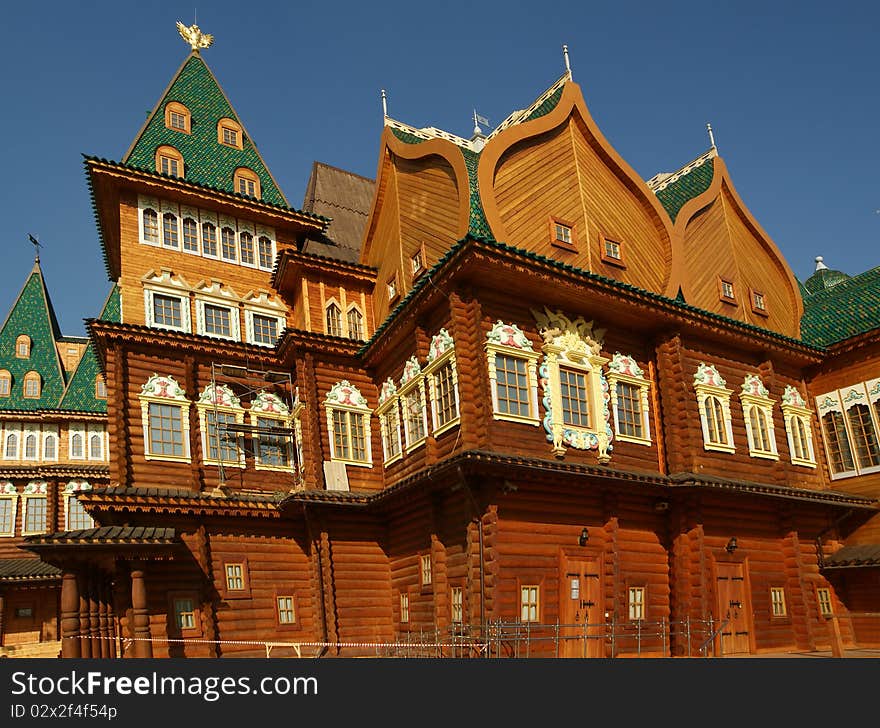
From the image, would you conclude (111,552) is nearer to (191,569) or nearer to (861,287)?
(191,569)

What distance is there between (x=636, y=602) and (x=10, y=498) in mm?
32039

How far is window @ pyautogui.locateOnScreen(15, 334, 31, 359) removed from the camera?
4109 cm

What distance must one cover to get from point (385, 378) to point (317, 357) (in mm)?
2176

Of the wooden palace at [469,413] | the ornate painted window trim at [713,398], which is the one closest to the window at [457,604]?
the wooden palace at [469,413]

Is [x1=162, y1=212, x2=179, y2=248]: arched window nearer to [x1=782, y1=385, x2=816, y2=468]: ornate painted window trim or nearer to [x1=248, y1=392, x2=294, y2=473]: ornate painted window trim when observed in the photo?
[x1=248, y1=392, x2=294, y2=473]: ornate painted window trim

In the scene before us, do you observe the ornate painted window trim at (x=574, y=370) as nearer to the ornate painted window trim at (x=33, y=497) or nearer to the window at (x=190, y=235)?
the window at (x=190, y=235)

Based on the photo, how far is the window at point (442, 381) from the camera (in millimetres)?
17781

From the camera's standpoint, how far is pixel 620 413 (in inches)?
777

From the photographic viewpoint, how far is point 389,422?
22.2 m

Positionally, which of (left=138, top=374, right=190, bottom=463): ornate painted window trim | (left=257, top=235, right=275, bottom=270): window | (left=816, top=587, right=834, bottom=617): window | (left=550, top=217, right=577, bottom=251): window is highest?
(left=257, top=235, right=275, bottom=270): window

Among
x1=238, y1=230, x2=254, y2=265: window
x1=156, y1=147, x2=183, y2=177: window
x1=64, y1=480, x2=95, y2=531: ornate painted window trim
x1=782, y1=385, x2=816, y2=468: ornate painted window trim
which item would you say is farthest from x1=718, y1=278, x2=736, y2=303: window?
x1=64, y1=480, x2=95, y2=531: ornate painted window trim

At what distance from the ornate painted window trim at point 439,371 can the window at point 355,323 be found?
5.68 metres

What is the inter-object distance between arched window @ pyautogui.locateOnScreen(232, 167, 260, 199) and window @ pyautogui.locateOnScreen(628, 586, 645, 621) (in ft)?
57.3

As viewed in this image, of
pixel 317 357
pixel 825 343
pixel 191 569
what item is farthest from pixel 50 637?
pixel 825 343
